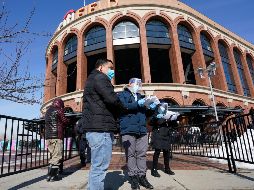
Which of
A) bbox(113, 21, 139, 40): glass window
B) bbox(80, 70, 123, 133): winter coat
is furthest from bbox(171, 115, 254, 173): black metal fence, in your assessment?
bbox(113, 21, 139, 40): glass window

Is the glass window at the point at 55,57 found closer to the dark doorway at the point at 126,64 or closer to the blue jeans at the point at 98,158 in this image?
the dark doorway at the point at 126,64

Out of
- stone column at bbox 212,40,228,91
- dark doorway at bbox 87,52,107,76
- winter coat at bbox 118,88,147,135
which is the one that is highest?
dark doorway at bbox 87,52,107,76

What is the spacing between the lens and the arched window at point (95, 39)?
24.5 meters

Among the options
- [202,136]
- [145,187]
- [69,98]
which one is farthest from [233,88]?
[145,187]

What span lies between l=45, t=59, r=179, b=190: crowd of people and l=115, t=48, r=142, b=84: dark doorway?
2163 centimetres

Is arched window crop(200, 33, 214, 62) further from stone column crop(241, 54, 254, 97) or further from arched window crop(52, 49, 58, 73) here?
arched window crop(52, 49, 58, 73)

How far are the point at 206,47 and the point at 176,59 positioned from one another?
22.2 feet

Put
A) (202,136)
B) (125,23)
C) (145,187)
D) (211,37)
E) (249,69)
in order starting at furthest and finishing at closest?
(249,69)
(211,37)
(125,23)
(202,136)
(145,187)

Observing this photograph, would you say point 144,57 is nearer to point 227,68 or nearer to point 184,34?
point 184,34

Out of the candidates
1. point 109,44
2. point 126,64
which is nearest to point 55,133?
point 109,44

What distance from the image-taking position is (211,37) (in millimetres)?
28203

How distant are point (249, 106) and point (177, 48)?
13.7 metres

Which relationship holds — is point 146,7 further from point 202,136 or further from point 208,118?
point 202,136

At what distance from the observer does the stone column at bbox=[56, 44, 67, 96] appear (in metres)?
25.8
